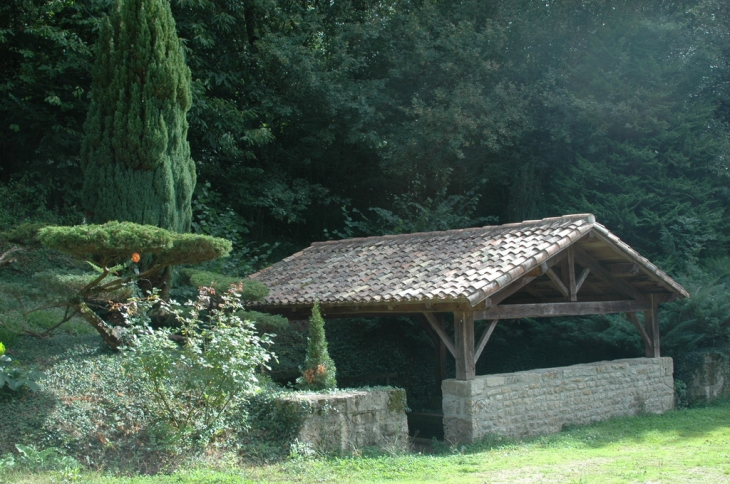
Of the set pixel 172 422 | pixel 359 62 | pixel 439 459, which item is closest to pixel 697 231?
pixel 359 62

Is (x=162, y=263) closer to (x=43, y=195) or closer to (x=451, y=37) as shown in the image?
(x=43, y=195)

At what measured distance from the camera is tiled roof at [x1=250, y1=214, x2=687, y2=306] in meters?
8.78

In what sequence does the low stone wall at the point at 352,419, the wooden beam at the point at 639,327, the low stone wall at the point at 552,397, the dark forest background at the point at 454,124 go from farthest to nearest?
the dark forest background at the point at 454,124, the wooden beam at the point at 639,327, the low stone wall at the point at 552,397, the low stone wall at the point at 352,419

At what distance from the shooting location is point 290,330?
13.0 m

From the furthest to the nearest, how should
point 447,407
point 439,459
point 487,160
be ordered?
1. point 487,160
2. point 447,407
3. point 439,459

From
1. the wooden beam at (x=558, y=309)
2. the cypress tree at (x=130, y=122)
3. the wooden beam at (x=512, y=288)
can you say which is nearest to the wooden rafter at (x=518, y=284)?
the wooden beam at (x=512, y=288)

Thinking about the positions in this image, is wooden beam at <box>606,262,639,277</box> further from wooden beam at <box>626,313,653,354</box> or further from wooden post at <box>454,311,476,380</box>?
wooden post at <box>454,311,476,380</box>

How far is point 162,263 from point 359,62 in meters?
10.1

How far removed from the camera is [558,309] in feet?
33.9

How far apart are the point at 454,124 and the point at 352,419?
9287 millimetres

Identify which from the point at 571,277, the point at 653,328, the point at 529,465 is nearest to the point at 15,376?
the point at 529,465

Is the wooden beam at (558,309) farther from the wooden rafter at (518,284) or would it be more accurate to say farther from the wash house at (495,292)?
the wooden rafter at (518,284)

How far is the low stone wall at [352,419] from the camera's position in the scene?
296 inches

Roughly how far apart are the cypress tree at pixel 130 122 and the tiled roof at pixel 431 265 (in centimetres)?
251
